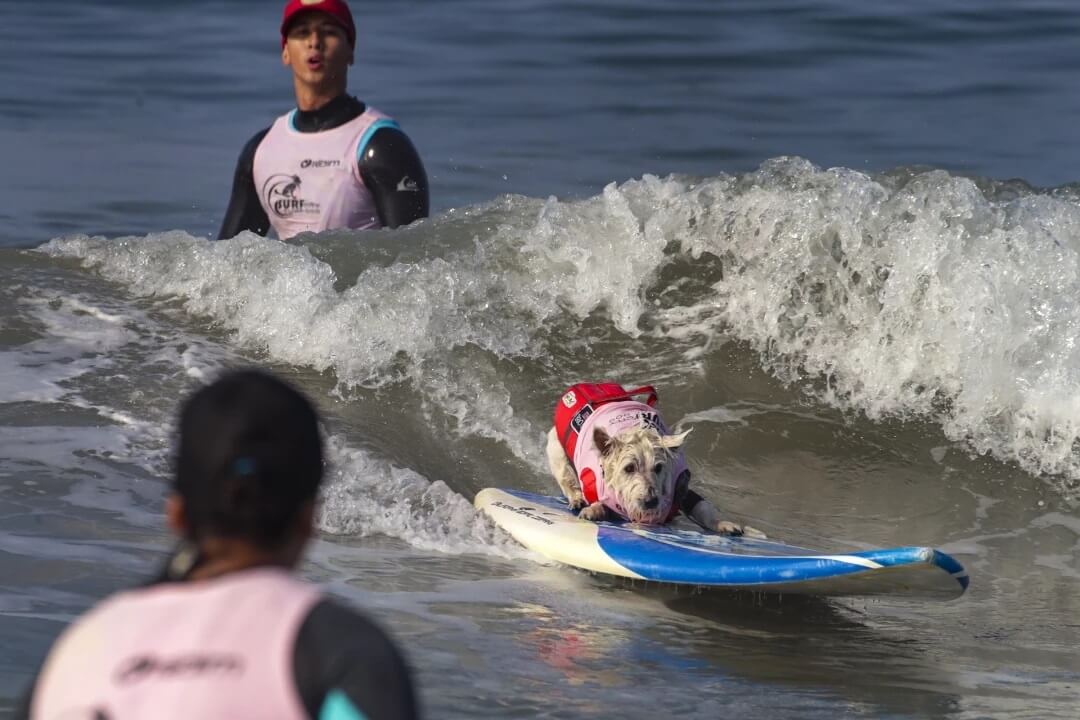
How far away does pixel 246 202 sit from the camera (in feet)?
26.9

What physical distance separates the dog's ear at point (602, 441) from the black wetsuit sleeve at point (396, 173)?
2.12 meters

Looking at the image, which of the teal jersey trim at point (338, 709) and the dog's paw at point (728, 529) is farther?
the dog's paw at point (728, 529)

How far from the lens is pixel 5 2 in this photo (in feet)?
70.1

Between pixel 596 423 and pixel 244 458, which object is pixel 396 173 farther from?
pixel 244 458

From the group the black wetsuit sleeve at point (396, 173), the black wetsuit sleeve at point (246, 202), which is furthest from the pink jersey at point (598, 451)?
the black wetsuit sleeve at point (246, 202)

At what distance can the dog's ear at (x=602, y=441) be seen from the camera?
5875 millimetres

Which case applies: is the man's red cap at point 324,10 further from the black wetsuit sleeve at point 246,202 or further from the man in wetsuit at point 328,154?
the black wetsuit sleeve at point 246,202


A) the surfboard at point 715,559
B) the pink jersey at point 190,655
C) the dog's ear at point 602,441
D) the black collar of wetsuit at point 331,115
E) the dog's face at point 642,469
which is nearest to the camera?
the pink jersey at point 190,655

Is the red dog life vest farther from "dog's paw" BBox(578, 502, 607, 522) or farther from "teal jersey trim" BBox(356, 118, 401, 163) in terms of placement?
"teal jersey trim" BBox(356, 118, 401, 163)

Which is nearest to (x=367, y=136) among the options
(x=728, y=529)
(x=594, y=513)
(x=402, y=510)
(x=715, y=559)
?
(x=402, y=510)

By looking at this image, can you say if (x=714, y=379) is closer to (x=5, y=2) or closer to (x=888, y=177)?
(x=888, y=177)

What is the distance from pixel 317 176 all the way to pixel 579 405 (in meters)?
2.28

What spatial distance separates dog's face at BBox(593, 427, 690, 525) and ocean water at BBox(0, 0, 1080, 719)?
0.38 metres

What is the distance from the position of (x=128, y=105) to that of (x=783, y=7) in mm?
7895
